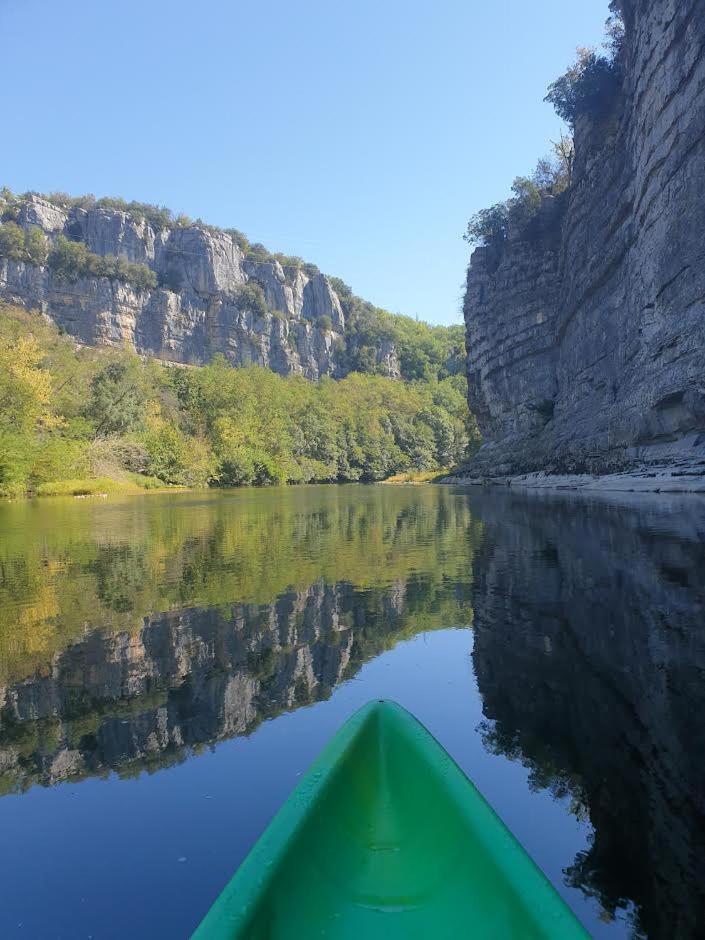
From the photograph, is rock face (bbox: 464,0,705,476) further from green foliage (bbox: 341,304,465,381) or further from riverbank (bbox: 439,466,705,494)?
green foliage (bbox: 341,304,465,381)

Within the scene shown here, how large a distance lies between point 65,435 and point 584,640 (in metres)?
43.3

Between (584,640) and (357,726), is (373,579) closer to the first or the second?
(584,640)

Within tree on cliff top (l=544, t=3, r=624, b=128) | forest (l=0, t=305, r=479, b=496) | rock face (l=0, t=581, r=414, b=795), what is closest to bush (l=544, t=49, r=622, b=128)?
tree on cliff top (l=544, t=3, r=624, b=128)

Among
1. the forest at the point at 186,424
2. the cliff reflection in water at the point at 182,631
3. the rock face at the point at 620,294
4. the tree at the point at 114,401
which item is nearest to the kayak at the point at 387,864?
the cliff reflection in water at the point at 182,631

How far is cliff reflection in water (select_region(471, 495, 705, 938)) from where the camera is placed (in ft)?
8.09

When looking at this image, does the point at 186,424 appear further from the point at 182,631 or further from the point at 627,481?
the point at 182,631

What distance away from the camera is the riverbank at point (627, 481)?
19547 mm

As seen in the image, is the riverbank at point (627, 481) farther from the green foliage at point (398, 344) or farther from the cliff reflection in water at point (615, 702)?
the green foliage at point (398, 344)

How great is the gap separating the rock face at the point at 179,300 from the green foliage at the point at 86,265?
124 cm

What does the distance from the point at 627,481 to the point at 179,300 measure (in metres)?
100

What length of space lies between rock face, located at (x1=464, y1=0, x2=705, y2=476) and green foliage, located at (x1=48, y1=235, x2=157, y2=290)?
7731 centimetres

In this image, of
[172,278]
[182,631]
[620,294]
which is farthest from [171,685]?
[172,278]

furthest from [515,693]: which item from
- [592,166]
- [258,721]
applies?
[592,166]

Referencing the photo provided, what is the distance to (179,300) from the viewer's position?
108 meters
